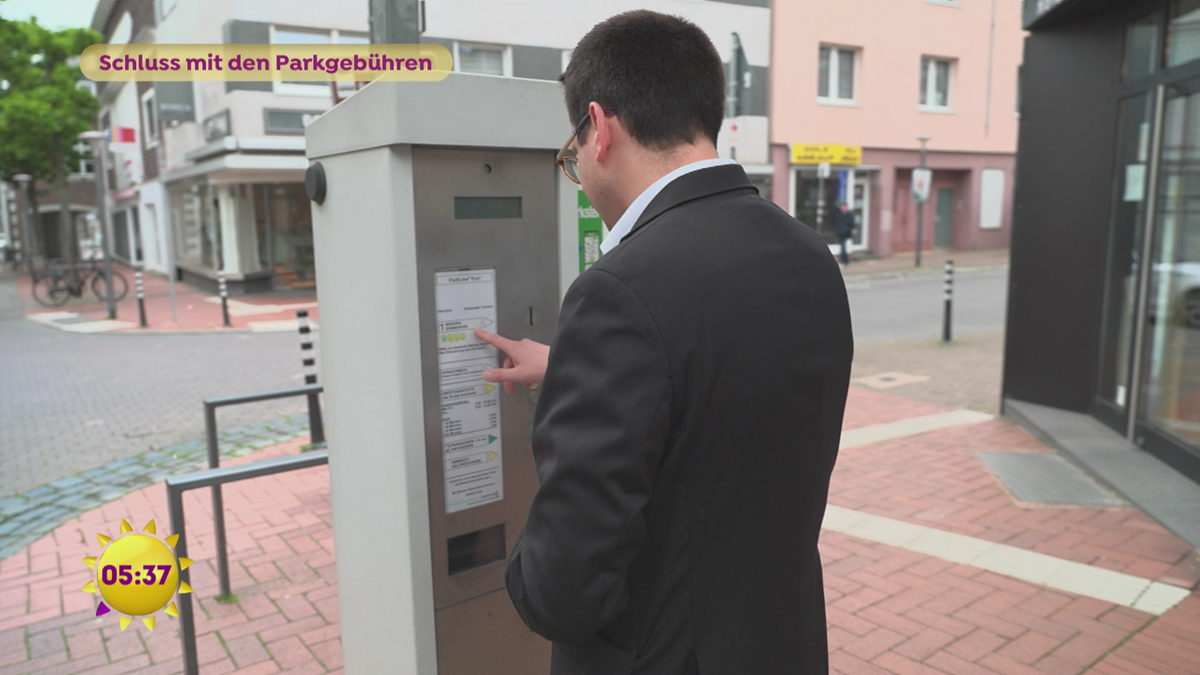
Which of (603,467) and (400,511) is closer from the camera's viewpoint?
(603,467)

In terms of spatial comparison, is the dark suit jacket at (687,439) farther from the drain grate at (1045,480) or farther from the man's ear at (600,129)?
the drain grate at (1045,480)

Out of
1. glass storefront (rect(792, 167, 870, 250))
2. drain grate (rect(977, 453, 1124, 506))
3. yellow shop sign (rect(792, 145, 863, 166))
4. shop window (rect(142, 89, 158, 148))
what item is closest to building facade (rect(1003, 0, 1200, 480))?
drain grate (rect(977, 453, 1124, 506))

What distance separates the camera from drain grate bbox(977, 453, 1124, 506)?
474cm

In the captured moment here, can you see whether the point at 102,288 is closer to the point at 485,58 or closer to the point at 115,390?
the point at 115,390

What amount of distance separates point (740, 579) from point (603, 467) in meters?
0.32

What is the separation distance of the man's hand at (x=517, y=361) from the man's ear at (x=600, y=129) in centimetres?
68

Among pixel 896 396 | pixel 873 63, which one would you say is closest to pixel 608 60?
pixel 896 396

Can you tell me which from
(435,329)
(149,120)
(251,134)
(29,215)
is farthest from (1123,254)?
(29,215)

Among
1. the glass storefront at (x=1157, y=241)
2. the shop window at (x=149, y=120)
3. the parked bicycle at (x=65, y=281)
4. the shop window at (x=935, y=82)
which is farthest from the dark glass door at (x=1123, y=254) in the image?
the shop window at (x=149, y=120)

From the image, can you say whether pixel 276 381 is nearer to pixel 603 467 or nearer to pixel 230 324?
pixel 230 324

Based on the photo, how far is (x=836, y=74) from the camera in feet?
74.0

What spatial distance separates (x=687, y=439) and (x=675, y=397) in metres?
0.08

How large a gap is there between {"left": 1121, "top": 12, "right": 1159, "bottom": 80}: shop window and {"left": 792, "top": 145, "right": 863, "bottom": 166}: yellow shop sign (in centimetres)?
1699

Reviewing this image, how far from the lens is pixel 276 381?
909 centimetres
